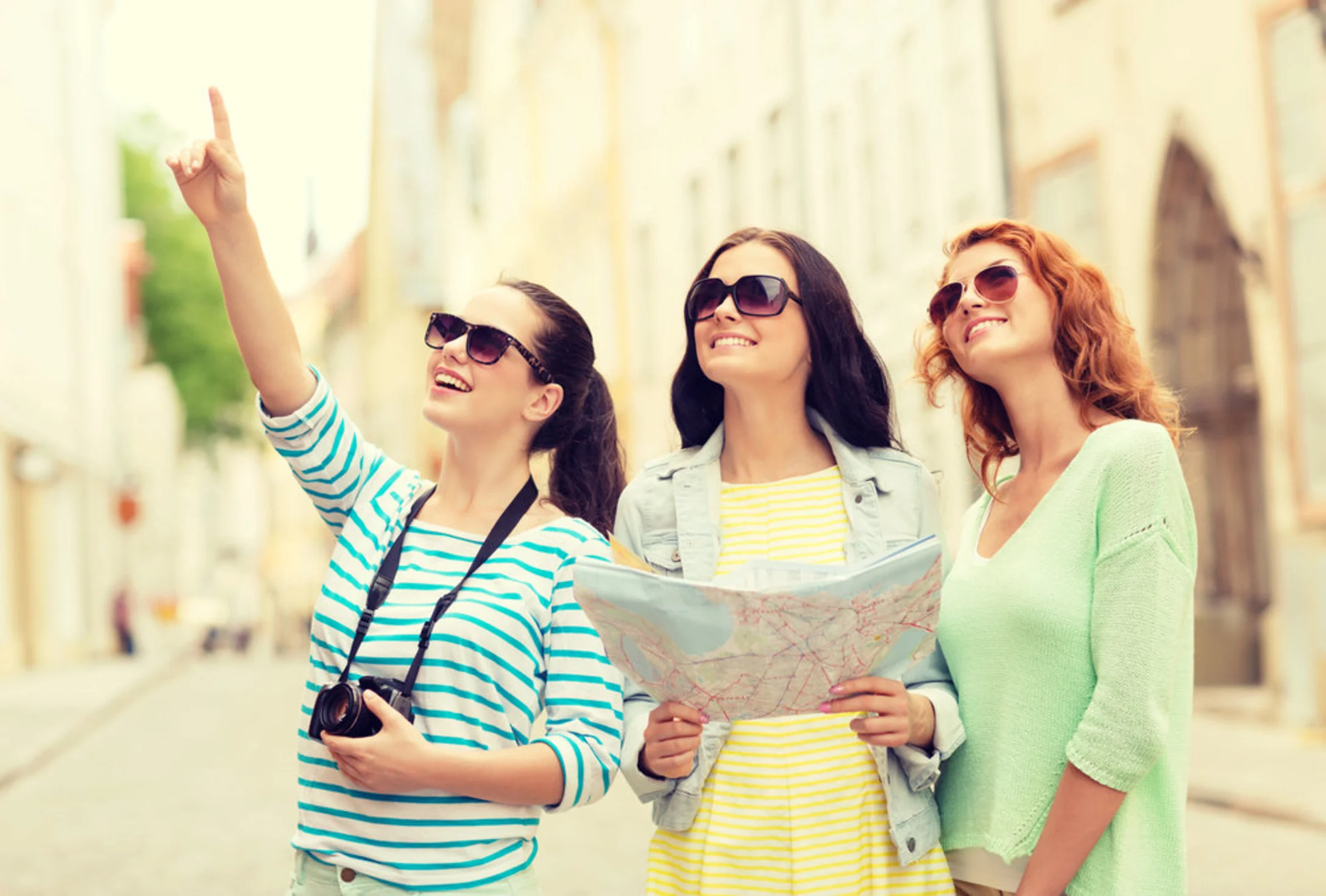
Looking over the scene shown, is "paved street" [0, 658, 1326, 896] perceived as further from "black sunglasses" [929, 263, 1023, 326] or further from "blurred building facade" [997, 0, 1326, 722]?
"black sunglasses" [929, 263, 1023, 326]

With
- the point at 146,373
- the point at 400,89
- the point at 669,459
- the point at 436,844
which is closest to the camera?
the point at 436,844

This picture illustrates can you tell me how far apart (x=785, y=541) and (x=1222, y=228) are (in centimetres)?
1103

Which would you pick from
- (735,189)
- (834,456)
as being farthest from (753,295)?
(735,189)

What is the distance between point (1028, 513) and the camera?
2.70m

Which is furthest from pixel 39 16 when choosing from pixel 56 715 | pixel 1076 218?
pixel 1076 218

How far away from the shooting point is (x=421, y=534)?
2.76 metres

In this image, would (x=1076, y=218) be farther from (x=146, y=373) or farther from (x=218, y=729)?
(x=146, y=373)

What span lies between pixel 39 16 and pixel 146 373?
12.7 metres

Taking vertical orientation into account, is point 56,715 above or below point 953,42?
below

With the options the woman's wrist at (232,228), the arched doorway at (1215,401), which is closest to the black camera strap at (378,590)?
the woman's wrist at (232,228)

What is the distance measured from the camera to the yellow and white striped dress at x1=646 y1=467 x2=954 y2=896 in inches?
105

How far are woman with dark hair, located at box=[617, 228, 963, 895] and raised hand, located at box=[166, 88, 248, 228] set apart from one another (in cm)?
83

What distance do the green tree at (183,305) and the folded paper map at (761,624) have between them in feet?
133

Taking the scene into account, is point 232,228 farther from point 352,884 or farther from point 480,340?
point 352,884
